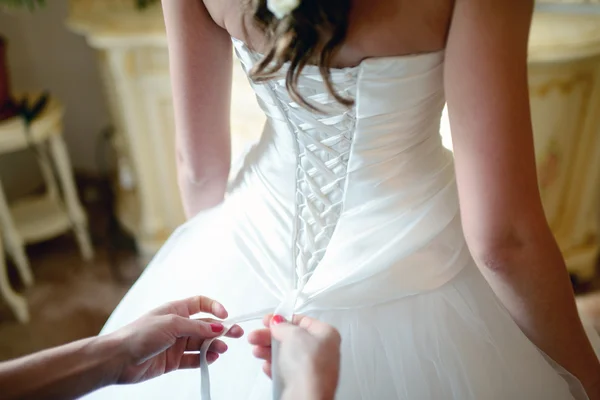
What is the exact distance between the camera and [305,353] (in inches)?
21.4

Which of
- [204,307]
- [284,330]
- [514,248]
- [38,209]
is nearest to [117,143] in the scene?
[38,209]

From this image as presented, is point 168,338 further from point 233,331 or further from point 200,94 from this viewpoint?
point 200,94

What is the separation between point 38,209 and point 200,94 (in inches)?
51.1

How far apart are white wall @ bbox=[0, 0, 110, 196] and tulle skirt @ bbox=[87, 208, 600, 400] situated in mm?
1650

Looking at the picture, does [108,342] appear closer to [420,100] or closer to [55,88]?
[420,100]

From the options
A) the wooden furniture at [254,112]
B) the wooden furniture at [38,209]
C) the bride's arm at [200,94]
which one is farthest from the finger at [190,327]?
the wooden furniture at [38,209]

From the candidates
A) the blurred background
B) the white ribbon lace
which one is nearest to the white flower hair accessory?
the white ribbon lace

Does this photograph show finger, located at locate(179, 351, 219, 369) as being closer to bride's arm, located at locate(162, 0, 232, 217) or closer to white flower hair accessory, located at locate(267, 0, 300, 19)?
bride's arm, located at locate(162, 0, 232, 217)

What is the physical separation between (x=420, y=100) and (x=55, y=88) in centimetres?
190

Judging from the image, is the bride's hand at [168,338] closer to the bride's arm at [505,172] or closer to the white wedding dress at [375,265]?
the white wedding dress at [375,265]

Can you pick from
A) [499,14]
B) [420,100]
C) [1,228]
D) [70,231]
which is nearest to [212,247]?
[420,100]

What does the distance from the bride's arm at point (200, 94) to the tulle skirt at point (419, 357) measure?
0.21 metres

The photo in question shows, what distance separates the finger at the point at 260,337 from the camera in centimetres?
61

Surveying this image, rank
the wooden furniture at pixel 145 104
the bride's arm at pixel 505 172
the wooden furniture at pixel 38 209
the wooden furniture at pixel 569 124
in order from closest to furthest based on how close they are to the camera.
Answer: the bride's arm at pixel 505 172 → the wooden furniture at pixel 569 124 → the wooden furniture at pixel 145 104 → the wooden furniture at pixel 38 209
